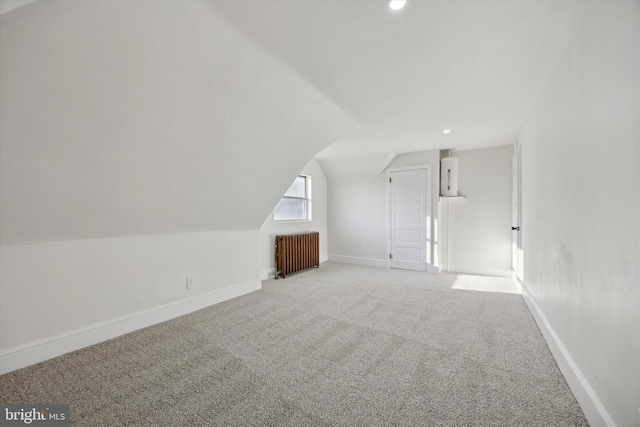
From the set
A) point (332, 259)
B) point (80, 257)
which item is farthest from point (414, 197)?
point (80, 257)

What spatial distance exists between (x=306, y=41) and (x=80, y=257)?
2.69 metres

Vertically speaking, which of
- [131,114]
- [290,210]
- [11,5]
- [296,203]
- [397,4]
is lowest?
[290,210]

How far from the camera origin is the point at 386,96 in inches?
110

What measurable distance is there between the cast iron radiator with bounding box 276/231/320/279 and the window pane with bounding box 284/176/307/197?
35.0 inches

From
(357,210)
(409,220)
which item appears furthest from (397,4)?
(357,210)

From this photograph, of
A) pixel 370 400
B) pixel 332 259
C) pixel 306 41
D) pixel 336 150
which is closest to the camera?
pixel 370 400

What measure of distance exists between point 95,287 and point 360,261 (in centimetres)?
481

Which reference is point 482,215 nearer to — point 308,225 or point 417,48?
point 308,225

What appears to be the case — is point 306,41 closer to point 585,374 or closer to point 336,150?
point 585,374

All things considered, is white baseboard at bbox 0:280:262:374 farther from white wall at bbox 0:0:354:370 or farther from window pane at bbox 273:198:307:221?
window pane at bbox 273:198:307:221

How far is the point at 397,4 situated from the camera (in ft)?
5.08

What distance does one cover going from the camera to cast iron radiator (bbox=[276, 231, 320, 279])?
4898mm

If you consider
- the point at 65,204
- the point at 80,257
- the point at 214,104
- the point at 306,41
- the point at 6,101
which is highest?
the point at 306,41

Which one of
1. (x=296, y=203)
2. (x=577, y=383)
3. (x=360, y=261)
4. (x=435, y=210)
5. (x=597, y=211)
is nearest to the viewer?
(x=597, y=211)
